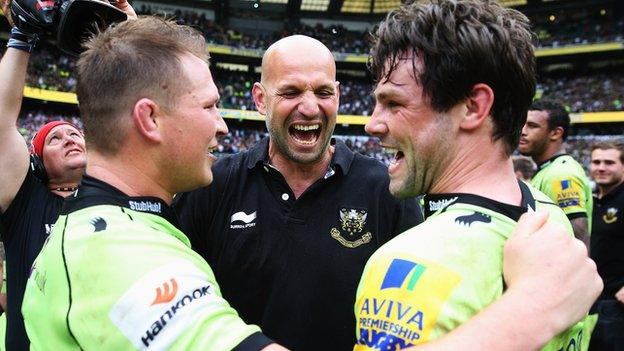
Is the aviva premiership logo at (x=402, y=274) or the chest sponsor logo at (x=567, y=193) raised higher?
the aviva premiership logo at (x=402, y=274)

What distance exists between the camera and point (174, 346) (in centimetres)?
122

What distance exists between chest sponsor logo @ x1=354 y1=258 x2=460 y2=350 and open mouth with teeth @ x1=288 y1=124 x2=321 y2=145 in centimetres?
158

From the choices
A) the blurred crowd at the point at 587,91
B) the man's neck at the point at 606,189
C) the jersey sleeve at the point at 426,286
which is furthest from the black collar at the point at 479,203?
the blurred crowd at the point at 587,91

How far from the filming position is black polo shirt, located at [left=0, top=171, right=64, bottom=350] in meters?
2.93

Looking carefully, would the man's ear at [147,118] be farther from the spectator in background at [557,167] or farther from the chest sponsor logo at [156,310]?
the spectator in background at [557,167]

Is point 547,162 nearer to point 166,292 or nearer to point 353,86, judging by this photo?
point 166,292

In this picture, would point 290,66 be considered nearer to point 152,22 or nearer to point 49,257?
point 152,22

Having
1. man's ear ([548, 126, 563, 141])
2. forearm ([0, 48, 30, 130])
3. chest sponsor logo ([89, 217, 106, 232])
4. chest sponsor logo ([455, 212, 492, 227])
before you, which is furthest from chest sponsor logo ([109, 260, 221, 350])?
man's ear ([548, 126, 563, 141])

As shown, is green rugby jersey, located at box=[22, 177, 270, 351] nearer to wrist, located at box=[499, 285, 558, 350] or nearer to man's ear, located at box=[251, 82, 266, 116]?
wrist, located at box=[499, 285, 558, 350]

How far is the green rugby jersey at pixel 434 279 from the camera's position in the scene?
1.22 meters

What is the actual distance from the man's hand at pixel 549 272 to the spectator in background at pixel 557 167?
11.0 feet

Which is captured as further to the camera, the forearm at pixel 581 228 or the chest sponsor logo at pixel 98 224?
the forearm at pixel 581 228

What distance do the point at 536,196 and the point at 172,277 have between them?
4.01 ft

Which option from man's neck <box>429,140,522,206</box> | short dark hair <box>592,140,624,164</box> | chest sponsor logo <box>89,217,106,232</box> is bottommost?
short dark hair <box>592,140,624,164</box>
